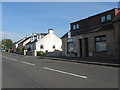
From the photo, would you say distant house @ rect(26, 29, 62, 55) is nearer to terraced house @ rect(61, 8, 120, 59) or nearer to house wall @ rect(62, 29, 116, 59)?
terraced house @ rect(61, 8, 120, 59)

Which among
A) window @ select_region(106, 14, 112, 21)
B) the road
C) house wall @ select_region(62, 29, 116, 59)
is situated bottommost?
the road

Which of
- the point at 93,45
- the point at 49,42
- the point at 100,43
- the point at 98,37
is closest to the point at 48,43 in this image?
the point at 49,42

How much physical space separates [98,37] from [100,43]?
0.94 metres

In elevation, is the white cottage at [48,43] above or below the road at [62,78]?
above

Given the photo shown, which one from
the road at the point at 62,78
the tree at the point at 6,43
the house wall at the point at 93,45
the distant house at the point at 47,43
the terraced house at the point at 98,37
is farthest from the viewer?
the tree at the point at 6,43

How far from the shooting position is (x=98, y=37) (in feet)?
82.1

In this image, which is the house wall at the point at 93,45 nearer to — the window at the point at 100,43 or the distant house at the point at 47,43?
the window at the point at 100,43

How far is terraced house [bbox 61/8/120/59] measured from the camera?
21859 mm

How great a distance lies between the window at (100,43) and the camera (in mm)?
23891

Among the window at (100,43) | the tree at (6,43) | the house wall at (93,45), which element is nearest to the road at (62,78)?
the house wall at (93,45)

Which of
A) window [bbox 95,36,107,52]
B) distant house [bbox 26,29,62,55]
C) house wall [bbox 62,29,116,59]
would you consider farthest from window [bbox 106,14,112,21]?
distant house [bbox 26,29,62,55]

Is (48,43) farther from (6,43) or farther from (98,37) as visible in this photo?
(6,43)

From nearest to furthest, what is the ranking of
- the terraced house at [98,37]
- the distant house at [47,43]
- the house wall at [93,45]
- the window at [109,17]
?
the terraced house at [98,37], the house wall at [93,45], the window at [109,17], the distant house at [47,43]

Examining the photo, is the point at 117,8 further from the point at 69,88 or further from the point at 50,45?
the point at 50,45
